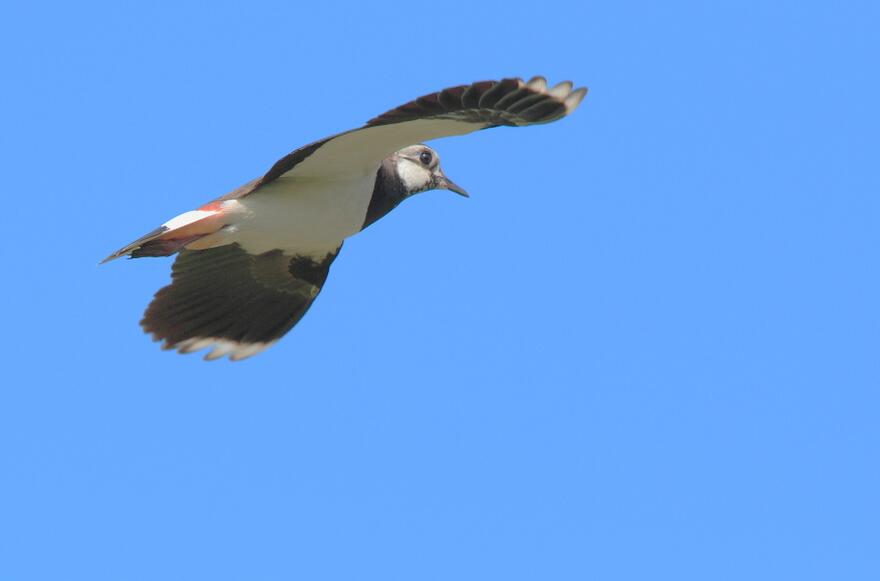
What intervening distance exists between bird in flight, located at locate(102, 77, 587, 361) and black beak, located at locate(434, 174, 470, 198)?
10 millimetres

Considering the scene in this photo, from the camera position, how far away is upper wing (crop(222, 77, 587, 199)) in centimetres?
701

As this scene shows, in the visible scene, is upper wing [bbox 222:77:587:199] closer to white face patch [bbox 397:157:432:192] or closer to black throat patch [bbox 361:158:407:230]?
black throat patch [bbox 361:158:407:230]

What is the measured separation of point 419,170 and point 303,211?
985mm

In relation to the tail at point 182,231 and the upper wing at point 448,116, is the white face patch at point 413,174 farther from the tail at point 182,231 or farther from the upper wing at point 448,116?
the tail at point 182,231

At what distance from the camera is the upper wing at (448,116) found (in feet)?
23.0

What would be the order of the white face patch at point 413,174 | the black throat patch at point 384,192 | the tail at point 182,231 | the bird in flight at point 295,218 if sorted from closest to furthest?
the bird in flight at point 295,218 → the tail at point 182,231 → the black throat patch at point 384,192 → the white face patch at point 413,174

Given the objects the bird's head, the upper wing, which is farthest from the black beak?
the upper wing

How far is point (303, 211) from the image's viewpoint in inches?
343

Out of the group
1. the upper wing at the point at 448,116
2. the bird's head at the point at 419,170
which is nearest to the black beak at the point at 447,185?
the bird's head at the point at 419,170

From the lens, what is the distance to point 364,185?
8.73m

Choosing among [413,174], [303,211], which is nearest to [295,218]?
[303,211]

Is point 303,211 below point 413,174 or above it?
below

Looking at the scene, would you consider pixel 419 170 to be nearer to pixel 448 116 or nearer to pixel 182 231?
pixel 182 231

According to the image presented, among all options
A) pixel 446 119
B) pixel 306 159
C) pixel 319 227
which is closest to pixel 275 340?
pixel 319 227
